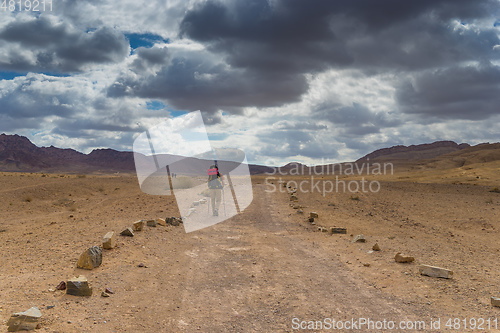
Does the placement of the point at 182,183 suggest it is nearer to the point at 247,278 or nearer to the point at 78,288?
the point at 247,278

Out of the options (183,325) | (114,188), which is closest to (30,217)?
(114,188)

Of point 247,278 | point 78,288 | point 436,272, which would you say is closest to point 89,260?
point 78,288

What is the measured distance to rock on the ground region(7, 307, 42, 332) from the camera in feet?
15.4

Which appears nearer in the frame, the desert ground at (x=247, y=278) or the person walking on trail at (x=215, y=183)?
the desert ground at (x=247, y=278)

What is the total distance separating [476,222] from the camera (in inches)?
Answer: 656

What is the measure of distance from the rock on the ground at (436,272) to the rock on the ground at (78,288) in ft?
24.3

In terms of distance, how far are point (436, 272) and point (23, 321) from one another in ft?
27.0

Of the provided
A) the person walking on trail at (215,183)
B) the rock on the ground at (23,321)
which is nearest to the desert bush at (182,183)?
the person walking on trail at (215,183)

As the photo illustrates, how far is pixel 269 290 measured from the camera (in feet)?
23.8

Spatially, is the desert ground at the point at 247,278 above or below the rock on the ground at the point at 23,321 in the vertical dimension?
below

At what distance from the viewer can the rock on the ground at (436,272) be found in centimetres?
765

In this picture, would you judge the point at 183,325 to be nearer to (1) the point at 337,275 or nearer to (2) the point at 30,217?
(1) the point at 337,275

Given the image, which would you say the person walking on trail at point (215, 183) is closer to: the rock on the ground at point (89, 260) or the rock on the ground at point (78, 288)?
the rock on the ground at point (89, 260)

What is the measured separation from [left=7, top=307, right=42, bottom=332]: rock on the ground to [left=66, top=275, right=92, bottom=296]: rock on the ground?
1200mm
